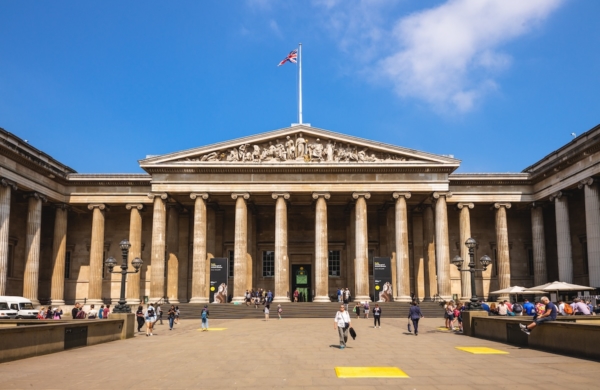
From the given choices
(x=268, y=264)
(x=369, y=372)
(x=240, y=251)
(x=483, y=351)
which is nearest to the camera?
(x=369, y=372)

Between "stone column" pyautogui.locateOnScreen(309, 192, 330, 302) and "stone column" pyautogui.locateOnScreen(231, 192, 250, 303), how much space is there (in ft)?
18.8

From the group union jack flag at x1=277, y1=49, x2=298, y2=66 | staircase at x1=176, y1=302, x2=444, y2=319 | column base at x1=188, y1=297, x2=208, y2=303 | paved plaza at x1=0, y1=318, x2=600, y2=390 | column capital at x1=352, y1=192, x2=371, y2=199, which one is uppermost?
union jack flag at x1=277, y1=49, x2=298, y2=66

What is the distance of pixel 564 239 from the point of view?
42938mm

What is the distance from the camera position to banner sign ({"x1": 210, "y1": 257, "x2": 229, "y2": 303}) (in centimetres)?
4253

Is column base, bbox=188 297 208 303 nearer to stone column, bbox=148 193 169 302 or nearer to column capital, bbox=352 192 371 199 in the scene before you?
stone column, bbox=148 193 169 302

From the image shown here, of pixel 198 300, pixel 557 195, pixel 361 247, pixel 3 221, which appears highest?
pixel 557 195

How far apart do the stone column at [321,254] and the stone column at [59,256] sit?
2210 cm

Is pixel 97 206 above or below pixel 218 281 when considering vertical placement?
above

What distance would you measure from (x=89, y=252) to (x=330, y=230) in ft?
75.3

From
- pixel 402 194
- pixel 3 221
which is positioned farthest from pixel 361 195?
pixel 3 221

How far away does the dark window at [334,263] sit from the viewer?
52781mm

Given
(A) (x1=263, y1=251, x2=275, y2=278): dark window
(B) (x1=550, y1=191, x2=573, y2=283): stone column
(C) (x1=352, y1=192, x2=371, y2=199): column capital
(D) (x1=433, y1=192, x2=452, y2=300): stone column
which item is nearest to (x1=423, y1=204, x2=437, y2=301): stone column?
(D) (x1=433, y1=192, x2=452, y2=300): stone column

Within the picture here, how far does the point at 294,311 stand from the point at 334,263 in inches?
523

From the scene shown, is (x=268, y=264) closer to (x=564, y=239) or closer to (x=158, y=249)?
(x=158, y=249)
